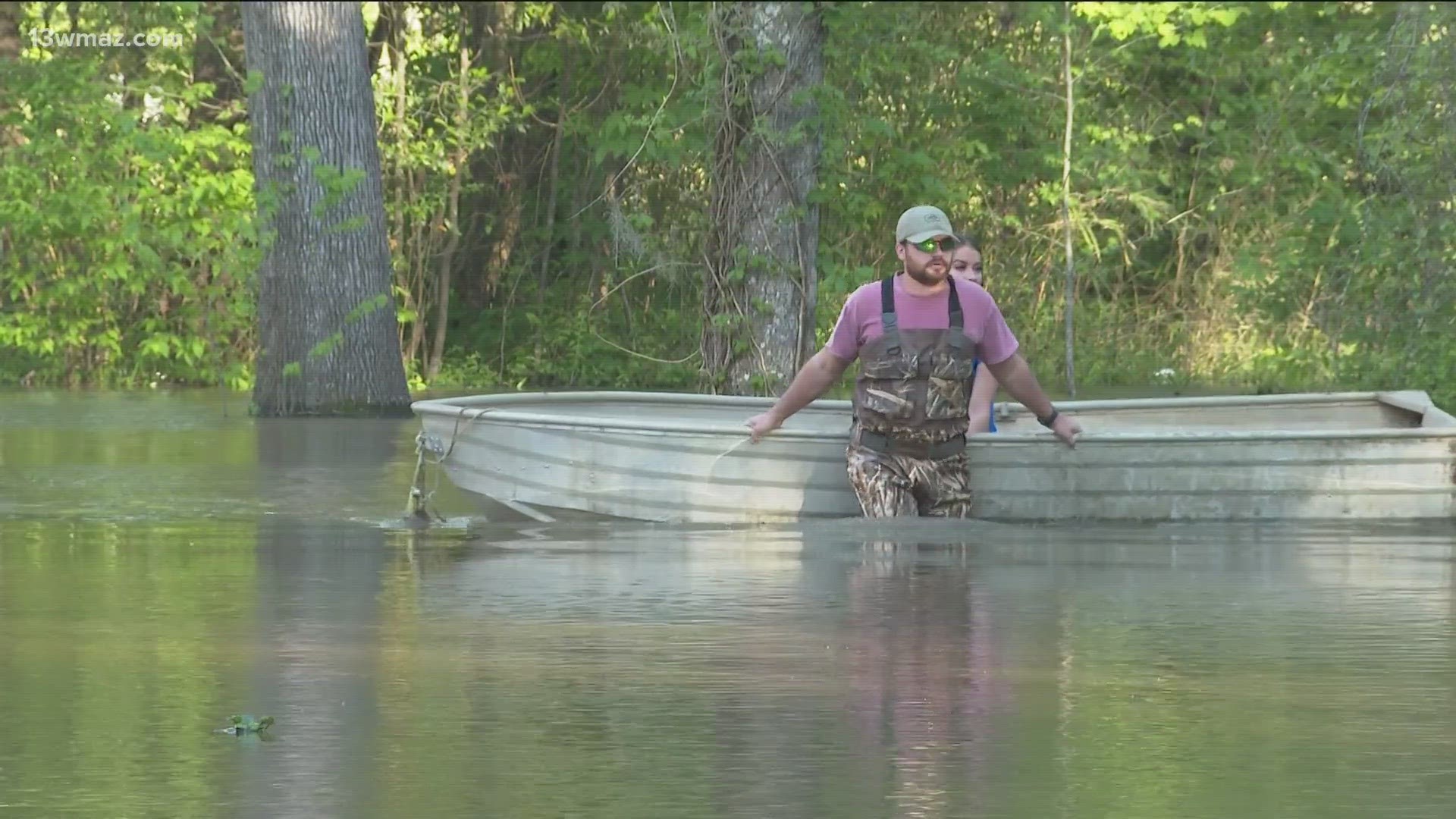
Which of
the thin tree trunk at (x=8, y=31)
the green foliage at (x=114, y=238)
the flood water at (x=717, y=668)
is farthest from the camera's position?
the thin tree trunk at (x=8, y=31)

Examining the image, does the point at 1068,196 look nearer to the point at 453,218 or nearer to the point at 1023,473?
the point at 453,218

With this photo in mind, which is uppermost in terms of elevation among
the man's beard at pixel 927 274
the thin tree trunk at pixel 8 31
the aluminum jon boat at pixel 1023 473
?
the thin tree trunk at pixel 8 31

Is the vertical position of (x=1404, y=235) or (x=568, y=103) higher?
(x=568, y=103)

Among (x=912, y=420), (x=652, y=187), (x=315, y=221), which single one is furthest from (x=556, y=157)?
(x=912, y=420)

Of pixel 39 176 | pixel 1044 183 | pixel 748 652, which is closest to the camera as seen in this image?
pixel 748 652

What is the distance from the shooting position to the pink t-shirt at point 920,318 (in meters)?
11.1

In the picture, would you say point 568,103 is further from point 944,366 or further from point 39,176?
point 944,366

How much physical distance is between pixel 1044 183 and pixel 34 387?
9950 millimetres

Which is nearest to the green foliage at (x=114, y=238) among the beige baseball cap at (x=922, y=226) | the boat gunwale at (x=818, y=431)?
the boat gunwale at (x=818, y=431)

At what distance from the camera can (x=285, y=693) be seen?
7254mm

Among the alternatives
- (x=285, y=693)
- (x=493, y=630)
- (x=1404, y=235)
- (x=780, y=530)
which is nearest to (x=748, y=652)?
(x=493, y=630)

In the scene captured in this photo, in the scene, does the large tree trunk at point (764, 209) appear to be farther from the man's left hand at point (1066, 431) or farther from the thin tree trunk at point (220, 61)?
the thin tree trunk at point (220, 61)

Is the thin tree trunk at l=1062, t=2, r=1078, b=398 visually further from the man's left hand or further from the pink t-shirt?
the pink t-shirt

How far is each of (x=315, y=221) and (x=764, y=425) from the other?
9.22 meters
